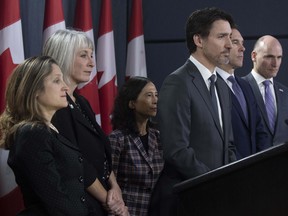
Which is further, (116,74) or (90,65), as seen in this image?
(116,74)

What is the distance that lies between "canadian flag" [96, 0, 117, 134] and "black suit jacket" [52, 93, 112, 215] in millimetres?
1227

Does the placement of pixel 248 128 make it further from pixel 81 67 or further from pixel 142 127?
pixel 81 67

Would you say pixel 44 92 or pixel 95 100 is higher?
pixel 44 92

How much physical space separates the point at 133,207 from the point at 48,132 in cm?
97

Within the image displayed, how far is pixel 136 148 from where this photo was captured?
304 cm

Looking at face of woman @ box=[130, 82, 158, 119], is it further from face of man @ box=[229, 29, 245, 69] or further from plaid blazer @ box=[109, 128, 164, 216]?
face of man @ box=[229, 29, 245, 69]

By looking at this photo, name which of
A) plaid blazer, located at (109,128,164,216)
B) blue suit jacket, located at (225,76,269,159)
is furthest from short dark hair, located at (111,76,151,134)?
blue suit jacket, located at (225,76,269,159)

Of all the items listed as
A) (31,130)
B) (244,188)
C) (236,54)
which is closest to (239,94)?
(236,54)

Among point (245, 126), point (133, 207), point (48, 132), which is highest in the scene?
point (48, 132)

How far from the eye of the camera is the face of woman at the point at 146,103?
322 centimetres

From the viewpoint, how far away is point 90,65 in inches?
106

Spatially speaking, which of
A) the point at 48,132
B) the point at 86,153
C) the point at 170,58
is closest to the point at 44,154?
the point at 48,132

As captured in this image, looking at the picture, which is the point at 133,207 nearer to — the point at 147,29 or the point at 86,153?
the point at 86,153

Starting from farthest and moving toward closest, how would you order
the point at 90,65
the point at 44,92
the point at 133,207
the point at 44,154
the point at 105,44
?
the point at 105,44 → the point at 133,207 → the point at 90,65 → the point at 44,92 → the point at 44,154
